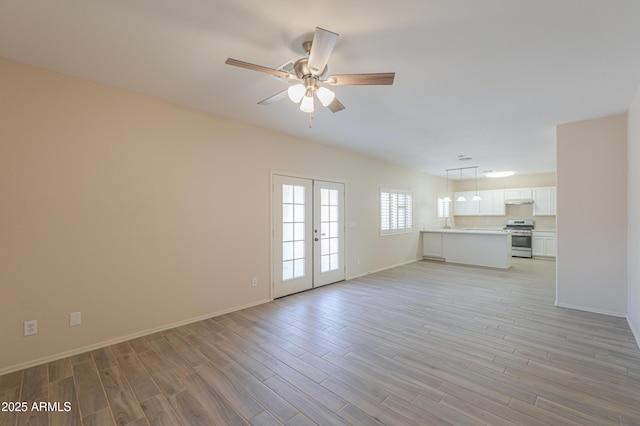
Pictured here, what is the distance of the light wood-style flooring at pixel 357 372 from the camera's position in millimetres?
1887

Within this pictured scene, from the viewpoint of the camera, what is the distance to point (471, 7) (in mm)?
1791

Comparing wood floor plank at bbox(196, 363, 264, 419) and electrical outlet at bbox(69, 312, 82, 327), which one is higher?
electrical outlet at bbox(69, 312, 82, 327)

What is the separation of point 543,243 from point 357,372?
8.65 metres

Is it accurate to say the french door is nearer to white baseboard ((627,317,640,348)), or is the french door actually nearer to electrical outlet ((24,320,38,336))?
electrical outlet ((24,320,38,336))

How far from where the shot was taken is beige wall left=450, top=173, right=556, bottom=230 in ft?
28.4

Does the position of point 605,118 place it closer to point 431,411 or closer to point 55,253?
point 431,411

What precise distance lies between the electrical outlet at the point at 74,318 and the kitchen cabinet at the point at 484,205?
34.6 feet

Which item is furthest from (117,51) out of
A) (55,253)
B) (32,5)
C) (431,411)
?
(431,411)

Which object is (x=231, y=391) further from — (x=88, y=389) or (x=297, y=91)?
(x=297, y=91)

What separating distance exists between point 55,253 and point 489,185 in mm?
11113

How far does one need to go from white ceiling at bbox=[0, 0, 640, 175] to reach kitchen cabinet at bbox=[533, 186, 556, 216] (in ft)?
19.0

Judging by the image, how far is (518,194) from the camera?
28.9ft

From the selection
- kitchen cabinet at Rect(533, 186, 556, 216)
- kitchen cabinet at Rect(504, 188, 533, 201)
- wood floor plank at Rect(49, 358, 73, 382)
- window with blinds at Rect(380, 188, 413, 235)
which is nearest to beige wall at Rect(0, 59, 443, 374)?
wood floor plank at Rect(49, 358, 73, 382)

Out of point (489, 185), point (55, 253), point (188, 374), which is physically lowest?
point (188, 374)
